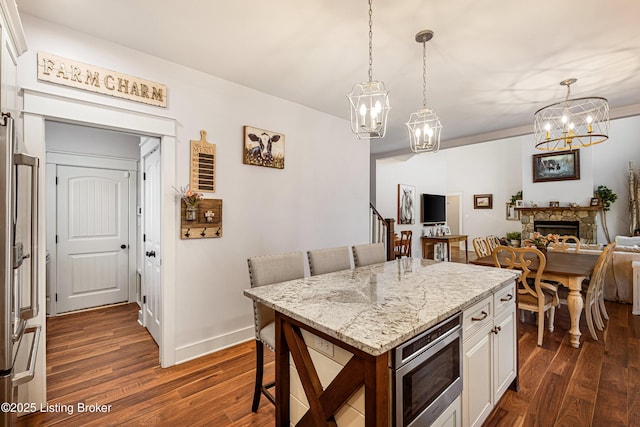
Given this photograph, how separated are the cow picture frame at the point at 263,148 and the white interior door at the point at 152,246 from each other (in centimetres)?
85

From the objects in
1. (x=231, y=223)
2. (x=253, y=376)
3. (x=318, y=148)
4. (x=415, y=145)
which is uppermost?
(x=318, y=148)

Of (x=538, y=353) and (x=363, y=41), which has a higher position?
(x=363, y=41)

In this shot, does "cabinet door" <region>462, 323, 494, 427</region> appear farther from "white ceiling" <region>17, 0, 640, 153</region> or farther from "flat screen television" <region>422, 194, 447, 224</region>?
"flat screen television" <region>422, 194, 447, 224</region>

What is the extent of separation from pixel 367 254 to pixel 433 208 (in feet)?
19.6

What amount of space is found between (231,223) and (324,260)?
3.60 ft

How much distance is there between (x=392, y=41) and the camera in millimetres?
2207

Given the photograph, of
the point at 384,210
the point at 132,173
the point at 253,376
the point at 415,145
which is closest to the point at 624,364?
the point at 415,145

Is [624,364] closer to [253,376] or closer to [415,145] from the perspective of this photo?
[415,145]

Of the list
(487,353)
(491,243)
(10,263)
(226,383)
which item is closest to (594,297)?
(491,243)

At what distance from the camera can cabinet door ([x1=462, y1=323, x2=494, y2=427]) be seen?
1.52m

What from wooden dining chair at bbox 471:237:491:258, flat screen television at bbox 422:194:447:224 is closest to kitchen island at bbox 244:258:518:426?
wooden dining chair at bbox 471:237:491:258

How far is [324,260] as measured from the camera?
2.45 m

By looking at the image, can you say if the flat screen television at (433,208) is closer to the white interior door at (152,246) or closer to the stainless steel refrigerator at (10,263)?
the white interior door at (152,246)

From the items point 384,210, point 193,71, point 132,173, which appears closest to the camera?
point 193,71
